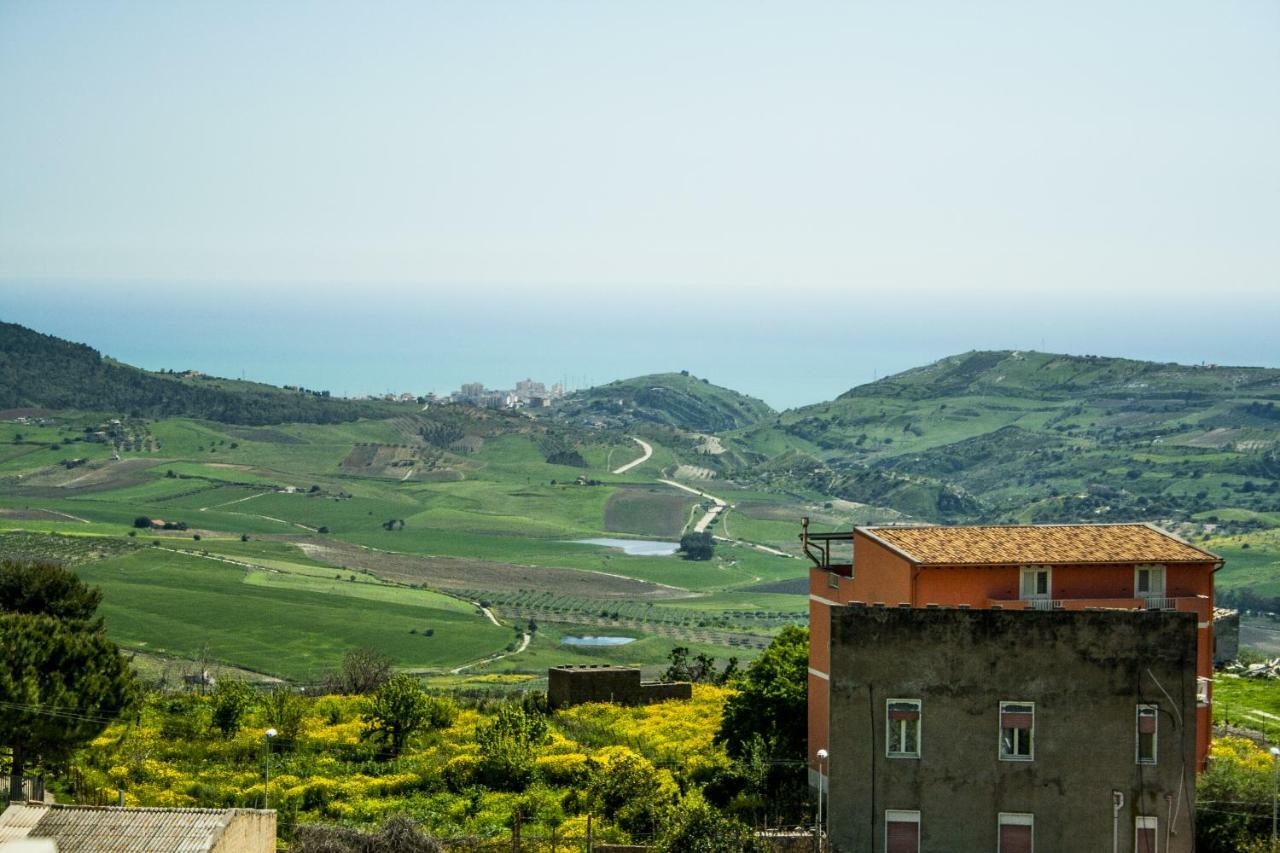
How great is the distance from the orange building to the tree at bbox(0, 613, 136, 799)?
43.5ft

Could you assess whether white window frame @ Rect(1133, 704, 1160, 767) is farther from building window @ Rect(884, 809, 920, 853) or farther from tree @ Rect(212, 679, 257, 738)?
tree @ Rect(212, 679, 257, 738)

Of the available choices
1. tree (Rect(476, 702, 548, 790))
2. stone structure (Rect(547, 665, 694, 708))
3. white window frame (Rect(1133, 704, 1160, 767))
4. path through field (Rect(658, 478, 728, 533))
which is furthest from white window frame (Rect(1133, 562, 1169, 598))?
path through field (Rect(658, 478, 728, 533))

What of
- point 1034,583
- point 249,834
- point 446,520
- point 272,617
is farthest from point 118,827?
point 446,520

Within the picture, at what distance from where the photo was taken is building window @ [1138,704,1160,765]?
81.9ft

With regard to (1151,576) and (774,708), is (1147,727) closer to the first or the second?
(1151,576)

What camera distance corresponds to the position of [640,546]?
145m

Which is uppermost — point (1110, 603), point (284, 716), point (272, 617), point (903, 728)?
point (1110, 603)

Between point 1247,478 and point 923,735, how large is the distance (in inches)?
6266

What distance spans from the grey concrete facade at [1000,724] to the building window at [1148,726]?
0.19 ft

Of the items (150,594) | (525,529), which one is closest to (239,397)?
(525,529)

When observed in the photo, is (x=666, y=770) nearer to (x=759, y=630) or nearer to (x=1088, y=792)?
(x=1088, y=792)

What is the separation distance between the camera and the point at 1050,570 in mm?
30562

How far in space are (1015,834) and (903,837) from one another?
1607mm

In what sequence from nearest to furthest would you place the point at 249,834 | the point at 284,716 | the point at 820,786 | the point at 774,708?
the point at 249,834
the point at 820,786
the point at 774,708
the point at 284,716
